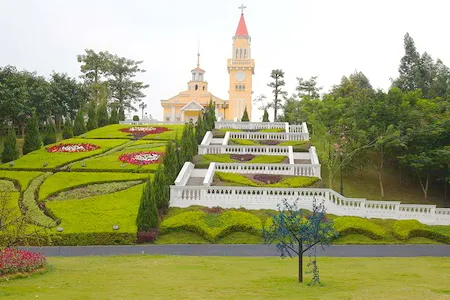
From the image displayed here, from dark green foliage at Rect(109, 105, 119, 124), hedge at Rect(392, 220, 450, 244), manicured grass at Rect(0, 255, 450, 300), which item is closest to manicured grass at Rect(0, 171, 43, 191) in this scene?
manicured grass at Rect(0, 255, 450, 300)

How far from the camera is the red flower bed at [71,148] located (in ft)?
141

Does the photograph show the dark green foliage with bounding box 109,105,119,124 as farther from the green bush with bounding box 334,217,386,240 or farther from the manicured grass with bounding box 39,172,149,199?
the green bush with bounding box 334,217,386,240

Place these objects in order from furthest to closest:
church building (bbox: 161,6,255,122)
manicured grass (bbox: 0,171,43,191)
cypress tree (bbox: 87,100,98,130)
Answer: church building (bbox: 161,6,255,122)
cypress tree (bbox: 87,100,98,130)
manicured grass (bbox: 0,171,43,191)

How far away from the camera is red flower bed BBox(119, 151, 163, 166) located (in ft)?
125

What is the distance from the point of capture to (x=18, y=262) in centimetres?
1562

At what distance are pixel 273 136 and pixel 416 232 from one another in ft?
79.3

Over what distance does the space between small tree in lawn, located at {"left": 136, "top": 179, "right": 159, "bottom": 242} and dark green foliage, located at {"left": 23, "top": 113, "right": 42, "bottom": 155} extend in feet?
72.9

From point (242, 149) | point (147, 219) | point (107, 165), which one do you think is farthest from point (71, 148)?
point (147, 219)

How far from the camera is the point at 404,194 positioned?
34562mm

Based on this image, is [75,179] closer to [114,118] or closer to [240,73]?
[114,118]

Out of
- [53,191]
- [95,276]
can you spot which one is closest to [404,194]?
[53,191]

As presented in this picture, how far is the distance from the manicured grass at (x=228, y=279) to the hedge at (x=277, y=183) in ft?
38.0

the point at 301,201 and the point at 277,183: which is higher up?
the point at 277,183

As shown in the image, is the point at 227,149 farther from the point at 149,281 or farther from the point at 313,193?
the point at 149,281
